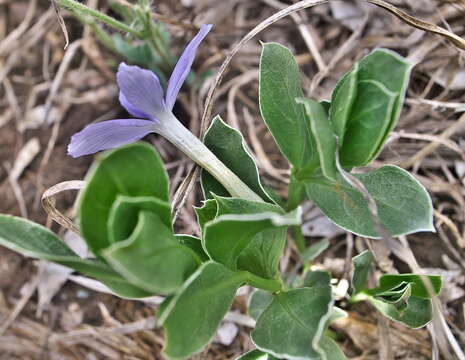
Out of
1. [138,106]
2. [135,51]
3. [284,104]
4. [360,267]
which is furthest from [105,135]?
[135,51]

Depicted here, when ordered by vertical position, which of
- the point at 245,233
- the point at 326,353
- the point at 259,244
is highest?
A: the point at 245,233

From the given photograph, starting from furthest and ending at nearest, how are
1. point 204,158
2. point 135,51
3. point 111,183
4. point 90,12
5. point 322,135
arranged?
point 135,51, point 90,12, point 204,158, point 322,135, point 111,183

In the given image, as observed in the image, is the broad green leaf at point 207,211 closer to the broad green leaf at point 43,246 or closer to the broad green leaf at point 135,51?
the broad green leaf at point 43,246

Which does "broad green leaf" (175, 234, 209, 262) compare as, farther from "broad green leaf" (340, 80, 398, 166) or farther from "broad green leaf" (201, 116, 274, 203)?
"broad green leaf" (340, 80, 398, 166)

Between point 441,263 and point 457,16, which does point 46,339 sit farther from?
point 457,16

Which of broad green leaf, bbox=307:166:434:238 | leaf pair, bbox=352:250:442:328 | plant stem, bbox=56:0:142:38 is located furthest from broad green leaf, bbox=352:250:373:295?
plant stem, bbox=56:0:142:38

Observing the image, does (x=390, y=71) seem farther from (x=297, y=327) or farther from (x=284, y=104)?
(x=297, y=327)

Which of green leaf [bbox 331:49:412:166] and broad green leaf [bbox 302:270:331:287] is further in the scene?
broad green leaf [bbox 302:270:331:287]

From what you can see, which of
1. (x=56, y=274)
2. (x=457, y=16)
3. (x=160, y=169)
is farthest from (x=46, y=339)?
(x=457, y=16)
